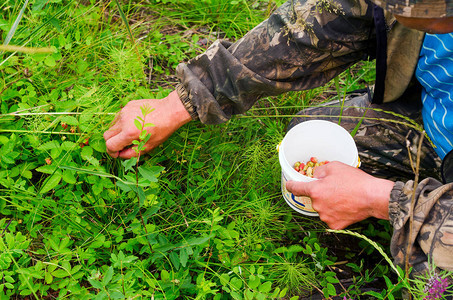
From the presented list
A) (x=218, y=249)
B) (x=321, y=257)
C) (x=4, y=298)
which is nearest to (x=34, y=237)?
(x=4, y=298)

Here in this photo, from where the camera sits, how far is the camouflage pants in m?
2.04

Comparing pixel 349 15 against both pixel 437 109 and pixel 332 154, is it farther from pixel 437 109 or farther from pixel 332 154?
pixel 332 154

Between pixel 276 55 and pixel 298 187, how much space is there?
558mm

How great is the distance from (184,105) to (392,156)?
43.0 inches

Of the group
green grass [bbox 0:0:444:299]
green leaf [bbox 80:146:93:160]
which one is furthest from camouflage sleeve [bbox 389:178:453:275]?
green leaf [bbox 80:146:93:160]

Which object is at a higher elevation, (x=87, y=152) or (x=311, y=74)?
(x=311, y=74)

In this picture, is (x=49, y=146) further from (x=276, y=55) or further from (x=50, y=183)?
(x=276, y=55)

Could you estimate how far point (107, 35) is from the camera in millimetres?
2264

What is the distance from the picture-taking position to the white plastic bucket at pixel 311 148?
1826 millimetres

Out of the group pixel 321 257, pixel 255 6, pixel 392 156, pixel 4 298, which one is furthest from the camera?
pixel 255 6

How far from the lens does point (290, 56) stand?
70.1 inches

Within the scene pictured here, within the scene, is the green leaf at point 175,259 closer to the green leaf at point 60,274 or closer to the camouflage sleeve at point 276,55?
the green leaf at point 60,274

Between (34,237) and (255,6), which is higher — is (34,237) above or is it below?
below

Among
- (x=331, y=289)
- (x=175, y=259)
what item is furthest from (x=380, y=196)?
(x=175, y=259)
